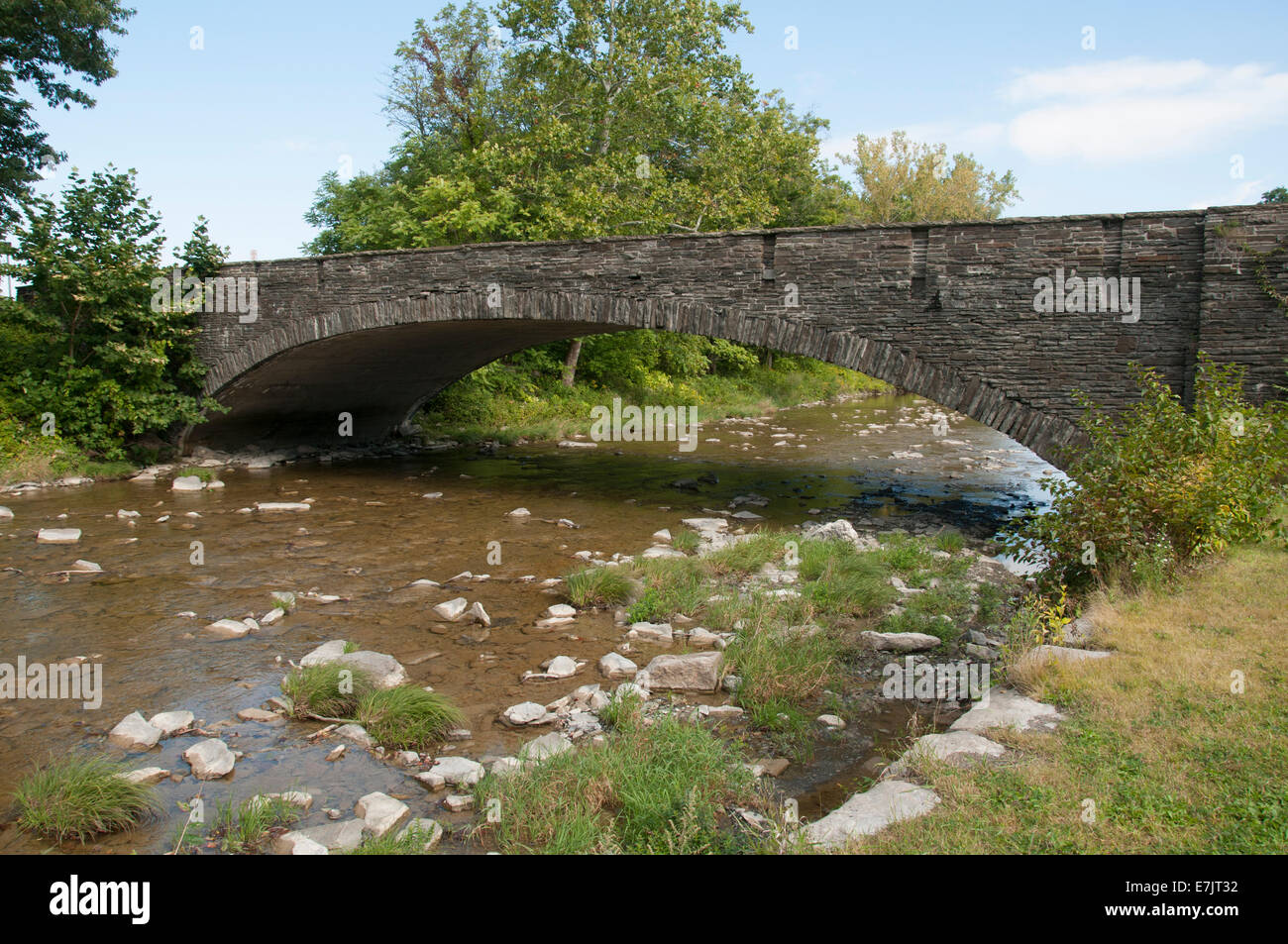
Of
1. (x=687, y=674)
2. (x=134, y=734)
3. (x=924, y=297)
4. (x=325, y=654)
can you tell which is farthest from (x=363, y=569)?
(x=924, y=297)

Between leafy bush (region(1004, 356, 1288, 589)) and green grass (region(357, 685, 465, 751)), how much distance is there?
480cm

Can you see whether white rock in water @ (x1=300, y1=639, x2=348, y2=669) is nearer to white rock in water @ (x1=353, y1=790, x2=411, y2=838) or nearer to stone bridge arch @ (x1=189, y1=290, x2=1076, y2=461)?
white rock in water @ (x1=353, y1=790, x2=411, y2=838)

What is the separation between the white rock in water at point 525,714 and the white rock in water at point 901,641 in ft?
9.12

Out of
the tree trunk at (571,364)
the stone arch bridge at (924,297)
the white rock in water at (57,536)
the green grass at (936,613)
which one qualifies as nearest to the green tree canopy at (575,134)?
the tree trunk at (571,364)

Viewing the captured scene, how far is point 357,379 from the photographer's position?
57.8ft

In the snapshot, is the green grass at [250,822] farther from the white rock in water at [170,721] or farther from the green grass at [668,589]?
the green grass at [668,589]

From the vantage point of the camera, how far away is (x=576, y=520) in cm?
1152

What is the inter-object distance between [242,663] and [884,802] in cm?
495

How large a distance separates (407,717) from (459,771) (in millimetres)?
726

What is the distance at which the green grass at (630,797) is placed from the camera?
3742 mm

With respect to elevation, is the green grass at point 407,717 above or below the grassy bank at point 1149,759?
below

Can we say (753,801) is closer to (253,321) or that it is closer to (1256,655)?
(1256,655)

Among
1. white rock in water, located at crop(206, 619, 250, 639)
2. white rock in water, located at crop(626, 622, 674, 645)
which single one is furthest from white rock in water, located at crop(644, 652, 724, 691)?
→ white rock in water, located at crop(206, 619, 250, 639)

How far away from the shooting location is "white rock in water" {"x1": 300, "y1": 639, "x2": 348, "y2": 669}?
607 centimetres
